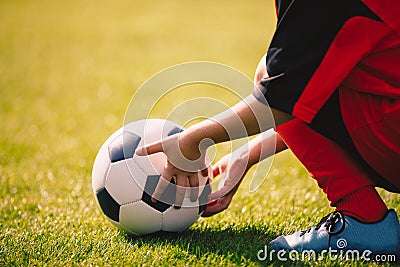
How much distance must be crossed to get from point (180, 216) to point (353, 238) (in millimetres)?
706

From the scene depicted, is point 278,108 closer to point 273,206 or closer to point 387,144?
point 387,144

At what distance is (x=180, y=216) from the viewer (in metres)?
2.52

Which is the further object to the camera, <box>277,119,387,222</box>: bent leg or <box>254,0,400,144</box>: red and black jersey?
<box>277,119,387,222</box>: bent leg

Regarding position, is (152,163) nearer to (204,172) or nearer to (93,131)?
(204,172)

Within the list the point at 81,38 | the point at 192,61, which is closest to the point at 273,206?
the point at 192,61

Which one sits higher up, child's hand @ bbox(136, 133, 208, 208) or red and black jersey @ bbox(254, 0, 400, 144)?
red and black jersey @ bbox(254, 0, 400, 144)

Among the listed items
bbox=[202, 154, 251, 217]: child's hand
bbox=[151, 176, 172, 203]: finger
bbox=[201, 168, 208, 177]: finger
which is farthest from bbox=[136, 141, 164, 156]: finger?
bbox=[202, 154, 251, 217]: child's hand

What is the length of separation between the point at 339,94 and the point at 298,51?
0.26 m

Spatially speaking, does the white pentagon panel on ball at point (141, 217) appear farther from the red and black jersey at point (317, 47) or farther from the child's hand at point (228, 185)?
the red and black jersey at point (317, 47)

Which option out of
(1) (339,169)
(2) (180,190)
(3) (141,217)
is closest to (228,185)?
(2) (180,190)

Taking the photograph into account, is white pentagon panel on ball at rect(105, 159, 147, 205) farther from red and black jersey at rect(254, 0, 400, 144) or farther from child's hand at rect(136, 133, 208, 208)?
red and black jersey at rect(254, 0, 400, 144)

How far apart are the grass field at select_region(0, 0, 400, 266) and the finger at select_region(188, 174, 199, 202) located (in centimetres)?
19

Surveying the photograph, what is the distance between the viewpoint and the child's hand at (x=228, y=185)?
102 inches

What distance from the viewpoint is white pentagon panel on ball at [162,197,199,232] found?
2498mm
